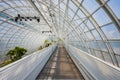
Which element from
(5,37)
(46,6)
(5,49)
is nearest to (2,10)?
(46,6)

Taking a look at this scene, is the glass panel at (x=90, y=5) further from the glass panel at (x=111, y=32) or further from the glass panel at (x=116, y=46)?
the glass panel at (x=116, y=46)

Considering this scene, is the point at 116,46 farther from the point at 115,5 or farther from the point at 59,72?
the point at 59,72

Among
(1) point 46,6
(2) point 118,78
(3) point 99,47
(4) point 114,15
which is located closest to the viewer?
(2) point 118,78

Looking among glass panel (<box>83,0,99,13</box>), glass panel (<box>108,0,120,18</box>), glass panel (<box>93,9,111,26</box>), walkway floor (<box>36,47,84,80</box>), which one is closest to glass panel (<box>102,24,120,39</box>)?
glass panel (<box>93,9,111,26</box>)

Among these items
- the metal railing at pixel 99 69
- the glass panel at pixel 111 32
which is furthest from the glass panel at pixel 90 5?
the metal railing at pixel 99 69

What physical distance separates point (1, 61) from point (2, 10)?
12.7m

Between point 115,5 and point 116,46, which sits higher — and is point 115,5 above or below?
above

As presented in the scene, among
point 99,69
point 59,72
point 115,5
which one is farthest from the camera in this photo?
point 59,72

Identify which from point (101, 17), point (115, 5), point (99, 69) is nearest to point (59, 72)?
point (101, 17)

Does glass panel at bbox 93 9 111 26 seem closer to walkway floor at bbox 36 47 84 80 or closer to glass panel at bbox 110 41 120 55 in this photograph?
glass panel at bbox 110 41 120 55

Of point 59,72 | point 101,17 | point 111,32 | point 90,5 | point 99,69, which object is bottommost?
point 59,72

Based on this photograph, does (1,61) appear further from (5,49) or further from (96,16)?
(96,16)

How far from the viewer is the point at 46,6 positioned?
16.8 meters

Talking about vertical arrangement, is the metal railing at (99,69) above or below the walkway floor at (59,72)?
above
